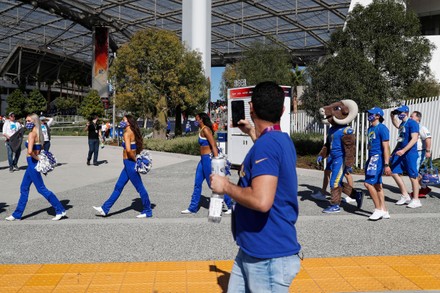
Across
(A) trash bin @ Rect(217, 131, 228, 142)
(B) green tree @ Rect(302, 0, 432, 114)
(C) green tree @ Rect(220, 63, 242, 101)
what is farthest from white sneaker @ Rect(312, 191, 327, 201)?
(C) green tree @ Rect(220, 63, 242, 101)

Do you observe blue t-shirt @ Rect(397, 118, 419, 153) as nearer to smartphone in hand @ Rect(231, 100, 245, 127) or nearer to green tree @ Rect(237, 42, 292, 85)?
smartphone in hand @ Rect(231, 100, 245, 127)

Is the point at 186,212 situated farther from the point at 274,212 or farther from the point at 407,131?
the point at 274,212

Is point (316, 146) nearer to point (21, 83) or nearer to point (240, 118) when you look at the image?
point (240, 118)

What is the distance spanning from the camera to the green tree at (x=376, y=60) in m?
14.5

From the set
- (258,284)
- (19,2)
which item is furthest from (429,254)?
(19,2)

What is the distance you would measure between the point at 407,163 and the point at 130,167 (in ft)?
16.2

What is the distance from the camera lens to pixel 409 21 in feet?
49.0

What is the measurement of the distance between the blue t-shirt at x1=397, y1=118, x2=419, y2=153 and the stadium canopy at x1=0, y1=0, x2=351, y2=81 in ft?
111

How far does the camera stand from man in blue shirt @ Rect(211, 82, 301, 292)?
2.08m

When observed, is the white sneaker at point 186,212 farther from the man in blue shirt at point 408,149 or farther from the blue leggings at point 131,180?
the man in blue shirt at point 408,149

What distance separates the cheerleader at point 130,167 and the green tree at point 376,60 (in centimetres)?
979

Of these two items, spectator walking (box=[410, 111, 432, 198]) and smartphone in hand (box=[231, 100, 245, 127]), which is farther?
spectator walking (box=[410, 111, 432, 198])

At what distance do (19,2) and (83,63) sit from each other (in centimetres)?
3674

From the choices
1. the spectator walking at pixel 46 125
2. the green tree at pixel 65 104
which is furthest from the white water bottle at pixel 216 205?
the green tree at pixel 65 104
